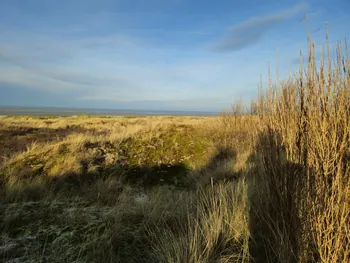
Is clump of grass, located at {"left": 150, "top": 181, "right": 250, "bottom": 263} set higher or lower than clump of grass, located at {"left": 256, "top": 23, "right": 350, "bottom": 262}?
lower

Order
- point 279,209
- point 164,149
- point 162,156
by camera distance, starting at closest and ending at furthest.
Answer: point 279,209
point 162,156
point 164,149

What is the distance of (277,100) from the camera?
2.54m

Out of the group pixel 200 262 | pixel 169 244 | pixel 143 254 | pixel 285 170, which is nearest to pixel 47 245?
pixel 143 254

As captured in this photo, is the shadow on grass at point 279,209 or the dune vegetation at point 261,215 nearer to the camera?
the dune vegetation at point 261,215

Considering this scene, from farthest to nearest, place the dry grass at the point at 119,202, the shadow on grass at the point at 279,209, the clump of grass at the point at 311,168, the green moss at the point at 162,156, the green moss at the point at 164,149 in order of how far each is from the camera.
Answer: the green moss at the point at 164,149 → the green moss at the point at 162,156 → the dry grass at the point at 119,202 → the shadow on grass at the point at 279,209 → the clump of grass at the point at 311,168

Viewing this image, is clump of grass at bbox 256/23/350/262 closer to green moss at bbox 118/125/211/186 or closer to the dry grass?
the dry grass

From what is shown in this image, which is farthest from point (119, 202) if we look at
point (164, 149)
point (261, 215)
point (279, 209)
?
point (164, 149)

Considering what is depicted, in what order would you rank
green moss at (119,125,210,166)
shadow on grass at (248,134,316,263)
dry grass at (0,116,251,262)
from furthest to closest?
1. green moss at (119,125,210,166)
2. dry grass at (0,116,251,262)
3. shadow on grass at (248,134,316,263)

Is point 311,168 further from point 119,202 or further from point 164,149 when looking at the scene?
point 164,149

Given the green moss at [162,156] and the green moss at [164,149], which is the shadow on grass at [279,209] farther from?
the green moss at [164,149]

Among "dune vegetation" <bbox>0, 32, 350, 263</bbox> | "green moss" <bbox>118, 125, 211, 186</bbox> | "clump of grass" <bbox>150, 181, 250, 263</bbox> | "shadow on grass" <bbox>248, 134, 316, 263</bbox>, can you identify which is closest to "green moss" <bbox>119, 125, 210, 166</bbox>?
"green moss" <bbox>118, 125, 211, 186</bbox>

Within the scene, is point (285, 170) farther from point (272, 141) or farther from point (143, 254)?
point (143, 254)

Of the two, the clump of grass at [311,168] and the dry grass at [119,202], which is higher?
the clump of grass at [311,168]

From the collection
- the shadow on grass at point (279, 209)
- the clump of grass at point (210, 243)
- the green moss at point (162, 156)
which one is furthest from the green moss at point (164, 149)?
the shadow on grass at point (279, 209)
